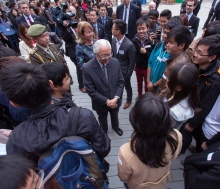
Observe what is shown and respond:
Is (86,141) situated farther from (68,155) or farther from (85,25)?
(85,25)

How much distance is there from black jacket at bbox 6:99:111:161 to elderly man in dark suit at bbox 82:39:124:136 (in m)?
1.11

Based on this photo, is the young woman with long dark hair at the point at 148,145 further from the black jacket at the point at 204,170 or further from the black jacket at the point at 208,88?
the black jacket at the point at 208,88

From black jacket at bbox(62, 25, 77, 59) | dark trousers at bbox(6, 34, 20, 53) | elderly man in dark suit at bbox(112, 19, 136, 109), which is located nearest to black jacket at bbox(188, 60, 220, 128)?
elderly man in dark suit at bbox(112, 19, 136, 109)

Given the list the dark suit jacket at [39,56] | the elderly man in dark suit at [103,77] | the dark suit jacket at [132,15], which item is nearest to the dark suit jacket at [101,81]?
the elderly man in dark suit at [103,77]

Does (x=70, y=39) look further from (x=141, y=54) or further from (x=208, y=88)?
(x=208, y=88)

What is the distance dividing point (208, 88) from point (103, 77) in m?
1.22

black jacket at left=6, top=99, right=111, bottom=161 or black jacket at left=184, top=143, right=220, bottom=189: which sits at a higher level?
black jacket at left=6, top=99, right=111, bottom=161

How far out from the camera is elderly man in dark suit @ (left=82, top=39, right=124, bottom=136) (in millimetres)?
2155

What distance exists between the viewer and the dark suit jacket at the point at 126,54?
2975 millimetres

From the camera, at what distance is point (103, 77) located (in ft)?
7.57

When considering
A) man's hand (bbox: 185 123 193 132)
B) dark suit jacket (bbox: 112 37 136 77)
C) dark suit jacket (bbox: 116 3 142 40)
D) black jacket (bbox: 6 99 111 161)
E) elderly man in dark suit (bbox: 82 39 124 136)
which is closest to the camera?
black jacket (bbox: 6 99 111 161)

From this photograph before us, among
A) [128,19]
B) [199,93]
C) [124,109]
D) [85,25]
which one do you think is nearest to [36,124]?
[199,93]

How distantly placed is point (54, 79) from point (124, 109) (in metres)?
2.28

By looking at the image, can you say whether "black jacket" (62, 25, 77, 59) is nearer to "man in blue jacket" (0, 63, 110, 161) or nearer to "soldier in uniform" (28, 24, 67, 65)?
"soldier in uniform" (28, 24, 67, 65)
